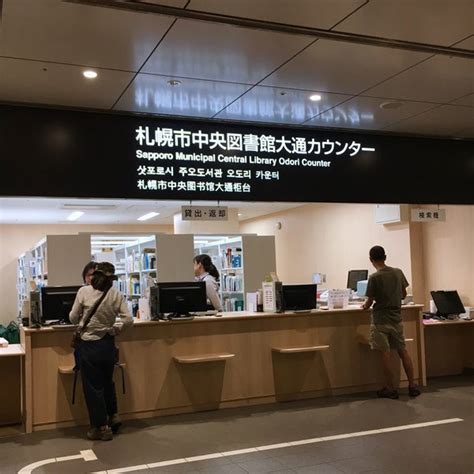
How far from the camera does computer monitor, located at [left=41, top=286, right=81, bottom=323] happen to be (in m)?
5.33

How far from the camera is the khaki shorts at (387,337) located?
6.00m

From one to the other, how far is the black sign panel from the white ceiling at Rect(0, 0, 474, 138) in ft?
0.55

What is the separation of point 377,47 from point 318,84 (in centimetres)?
81

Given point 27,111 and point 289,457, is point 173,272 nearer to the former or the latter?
point 27,111

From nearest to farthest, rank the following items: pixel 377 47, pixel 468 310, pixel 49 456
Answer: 1. pixel 377 47
2. pixel 49 456
3. pixel 468 310

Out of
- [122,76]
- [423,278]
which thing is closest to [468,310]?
[423,278]

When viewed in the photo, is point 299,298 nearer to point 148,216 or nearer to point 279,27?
point 279,27

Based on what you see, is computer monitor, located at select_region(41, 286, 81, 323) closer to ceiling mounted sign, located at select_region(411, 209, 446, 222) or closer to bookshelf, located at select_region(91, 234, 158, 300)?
bookshelf, located at select_region(91, 234, 158, 300)

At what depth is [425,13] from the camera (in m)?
3.54

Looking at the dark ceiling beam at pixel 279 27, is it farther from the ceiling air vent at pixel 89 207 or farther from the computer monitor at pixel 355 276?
the ceiling air vent at pixel 89 207

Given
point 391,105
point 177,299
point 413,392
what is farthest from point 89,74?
point 413,392

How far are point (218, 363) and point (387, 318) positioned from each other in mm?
1858

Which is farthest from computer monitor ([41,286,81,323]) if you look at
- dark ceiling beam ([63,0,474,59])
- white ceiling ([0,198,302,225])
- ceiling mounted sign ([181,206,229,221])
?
white ceiling ([0,198,302,225])

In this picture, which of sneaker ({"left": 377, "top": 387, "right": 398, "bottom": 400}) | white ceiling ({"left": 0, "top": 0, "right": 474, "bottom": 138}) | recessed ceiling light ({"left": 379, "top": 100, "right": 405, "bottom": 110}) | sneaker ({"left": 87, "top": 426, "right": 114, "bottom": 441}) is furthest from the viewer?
sneaker ({"left": 377, "top": 387, "right": 398, "bottom": 400})
